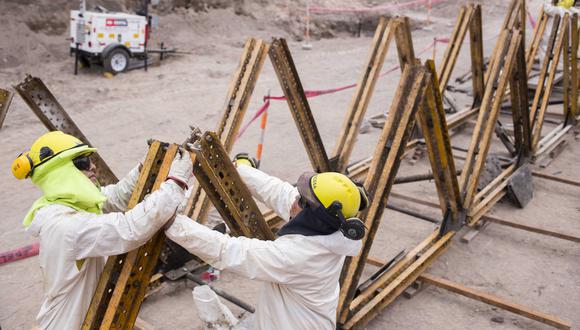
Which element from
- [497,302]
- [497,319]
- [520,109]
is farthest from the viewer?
[520,109]

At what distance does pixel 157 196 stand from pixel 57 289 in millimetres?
857

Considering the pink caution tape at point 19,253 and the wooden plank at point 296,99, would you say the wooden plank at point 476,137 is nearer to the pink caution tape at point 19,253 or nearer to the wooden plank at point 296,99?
the wooden plank at point 296,99

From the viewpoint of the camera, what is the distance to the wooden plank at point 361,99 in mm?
6227

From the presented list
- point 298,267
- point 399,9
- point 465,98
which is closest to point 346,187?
point 298,267

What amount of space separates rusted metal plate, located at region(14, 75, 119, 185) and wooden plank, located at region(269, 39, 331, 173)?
199 cm

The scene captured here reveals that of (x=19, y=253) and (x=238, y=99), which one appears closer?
(x=238, y=99)

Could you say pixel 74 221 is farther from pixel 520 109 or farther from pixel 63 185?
pixel 520 109

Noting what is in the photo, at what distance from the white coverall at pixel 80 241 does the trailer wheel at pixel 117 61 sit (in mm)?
10233

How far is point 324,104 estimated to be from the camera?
38.8ft

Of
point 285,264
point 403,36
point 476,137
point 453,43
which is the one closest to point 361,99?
point 403,36

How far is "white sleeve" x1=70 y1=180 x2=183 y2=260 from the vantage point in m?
2.53

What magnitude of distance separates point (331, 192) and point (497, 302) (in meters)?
2.81

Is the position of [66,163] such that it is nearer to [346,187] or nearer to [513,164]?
[346,187]

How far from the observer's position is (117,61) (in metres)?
12.6
